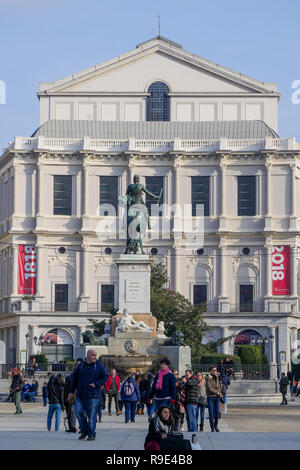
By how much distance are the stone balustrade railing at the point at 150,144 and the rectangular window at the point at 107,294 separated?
41.1 feet

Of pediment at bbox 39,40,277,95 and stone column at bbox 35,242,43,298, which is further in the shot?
pediment at bbox 39,40,277,95

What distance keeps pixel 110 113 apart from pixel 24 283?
68.9 ft

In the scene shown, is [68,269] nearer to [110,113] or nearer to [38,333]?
[38,333]

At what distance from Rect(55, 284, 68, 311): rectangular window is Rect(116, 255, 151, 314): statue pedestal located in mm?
59570

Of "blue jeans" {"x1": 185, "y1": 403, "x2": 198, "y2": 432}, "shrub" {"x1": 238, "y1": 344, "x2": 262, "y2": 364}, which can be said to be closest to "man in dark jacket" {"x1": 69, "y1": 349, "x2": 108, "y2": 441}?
"blue jeans" {"x1": 185, "y1": 403, "x2": 198, "y2": 432}

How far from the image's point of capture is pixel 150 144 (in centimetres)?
11581

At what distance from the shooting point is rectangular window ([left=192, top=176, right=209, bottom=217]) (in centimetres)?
11512

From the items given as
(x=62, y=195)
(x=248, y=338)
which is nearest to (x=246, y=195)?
(x=248, y=338)

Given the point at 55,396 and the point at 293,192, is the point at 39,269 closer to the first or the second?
the point at 293,192

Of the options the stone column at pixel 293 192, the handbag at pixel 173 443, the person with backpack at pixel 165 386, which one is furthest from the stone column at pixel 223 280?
the handbag at pixel 173 443

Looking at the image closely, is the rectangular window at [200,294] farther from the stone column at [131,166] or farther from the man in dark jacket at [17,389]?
the man in dark jacket at [17,389]

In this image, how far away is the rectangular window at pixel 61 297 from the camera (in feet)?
366

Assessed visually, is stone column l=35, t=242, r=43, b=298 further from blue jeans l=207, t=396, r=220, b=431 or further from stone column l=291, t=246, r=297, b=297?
blue jeans l=207, t=396, r=220, b=431
